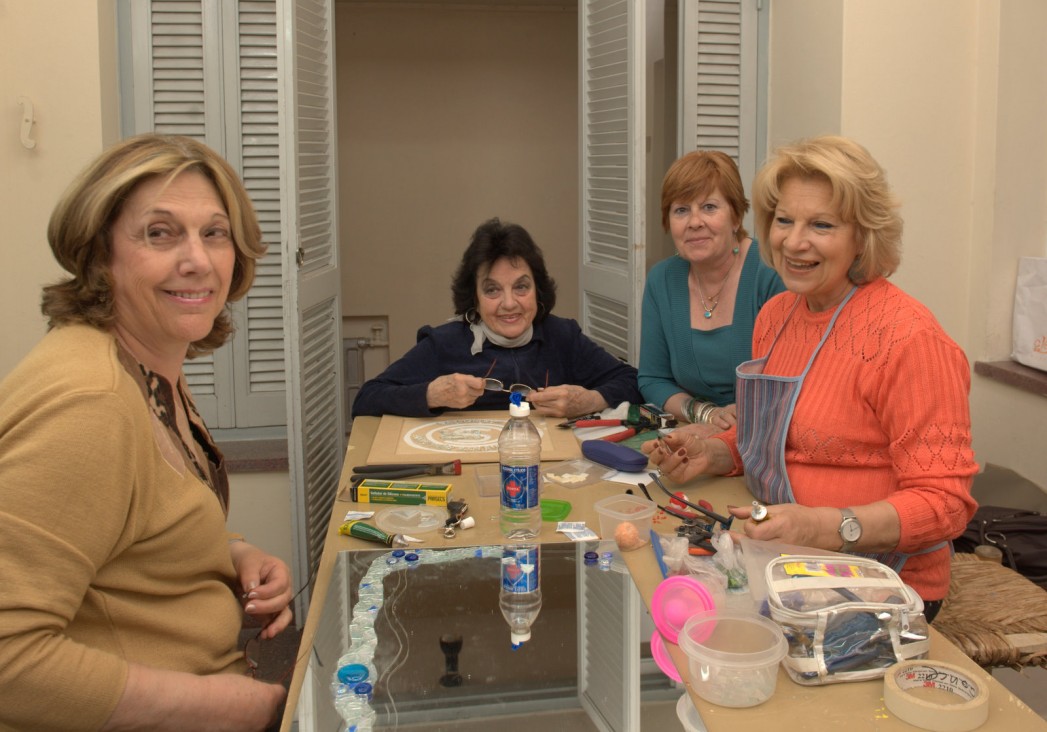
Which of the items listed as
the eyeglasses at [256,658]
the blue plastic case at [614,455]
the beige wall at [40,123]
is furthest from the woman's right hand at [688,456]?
the beige wall at [40,123]

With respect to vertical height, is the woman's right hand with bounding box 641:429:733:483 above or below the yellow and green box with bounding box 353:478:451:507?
above

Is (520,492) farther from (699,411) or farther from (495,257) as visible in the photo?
(495,257)

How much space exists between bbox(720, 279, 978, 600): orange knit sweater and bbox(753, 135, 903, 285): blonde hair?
46mm

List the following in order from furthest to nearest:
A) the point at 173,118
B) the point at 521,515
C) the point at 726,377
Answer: the point at 173,118 → the point at 726,377 → the point at 521,515

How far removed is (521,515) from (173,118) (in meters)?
2.18

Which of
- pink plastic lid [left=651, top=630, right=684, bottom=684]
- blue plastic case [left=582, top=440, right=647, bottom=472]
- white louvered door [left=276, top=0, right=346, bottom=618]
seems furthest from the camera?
white louvered door [left=276, top=0, right=346, bottom=618]

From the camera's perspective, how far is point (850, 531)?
1524 millimetres

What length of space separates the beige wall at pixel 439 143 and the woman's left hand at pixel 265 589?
10.9 feet

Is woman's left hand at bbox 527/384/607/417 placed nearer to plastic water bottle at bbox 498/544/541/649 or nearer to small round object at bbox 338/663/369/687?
plastic water bottle at bbox 498/544/541/649

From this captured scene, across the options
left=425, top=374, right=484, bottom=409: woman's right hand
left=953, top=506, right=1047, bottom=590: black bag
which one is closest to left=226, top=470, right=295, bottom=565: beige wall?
left=425, top=374, right=484, bottom=409: woman's right hand

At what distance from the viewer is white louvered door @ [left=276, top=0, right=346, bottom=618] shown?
2666 mm

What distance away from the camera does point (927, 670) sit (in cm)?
119

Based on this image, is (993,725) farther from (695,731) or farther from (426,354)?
(426,354)

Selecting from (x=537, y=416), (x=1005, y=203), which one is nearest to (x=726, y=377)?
(x=537, y=416)
